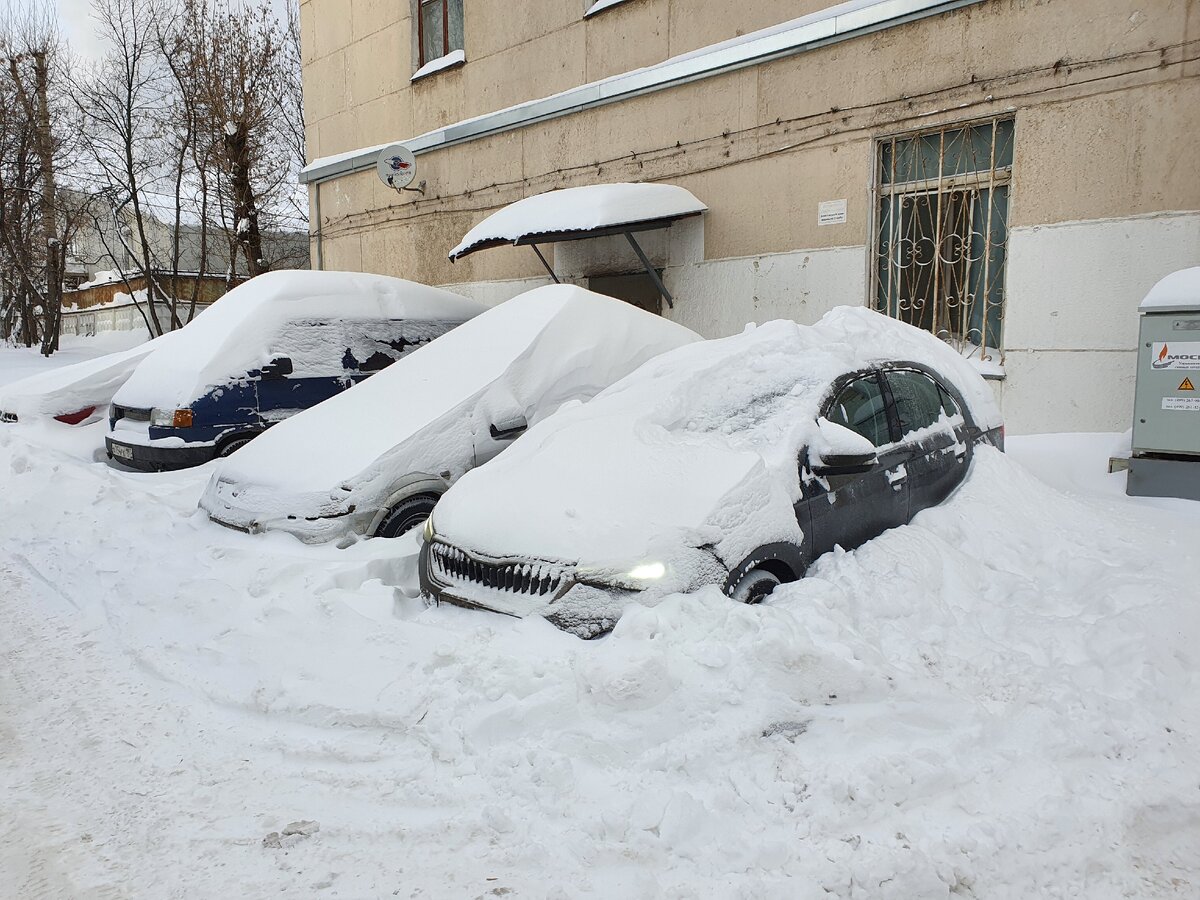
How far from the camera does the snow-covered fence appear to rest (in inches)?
948

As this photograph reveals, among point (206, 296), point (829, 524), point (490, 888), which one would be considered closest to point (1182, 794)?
point (829, 524)

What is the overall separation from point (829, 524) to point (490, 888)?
239 cm

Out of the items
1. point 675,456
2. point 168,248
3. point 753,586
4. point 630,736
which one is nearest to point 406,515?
point 675,456

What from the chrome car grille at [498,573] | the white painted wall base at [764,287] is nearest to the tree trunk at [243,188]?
the white painted wall base at [764,287]

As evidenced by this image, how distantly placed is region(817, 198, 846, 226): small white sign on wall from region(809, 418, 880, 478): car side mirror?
17.1ft

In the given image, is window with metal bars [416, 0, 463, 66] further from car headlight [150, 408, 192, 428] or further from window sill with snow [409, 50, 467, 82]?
car headlight [150, 408, 192, 428]

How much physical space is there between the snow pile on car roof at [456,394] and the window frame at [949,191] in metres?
3.19

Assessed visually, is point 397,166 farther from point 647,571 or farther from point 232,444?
point 647,571

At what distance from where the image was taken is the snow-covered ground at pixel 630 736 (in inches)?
92.9

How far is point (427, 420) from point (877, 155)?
19.1 ft

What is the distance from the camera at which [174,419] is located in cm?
666

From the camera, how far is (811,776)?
2.67m

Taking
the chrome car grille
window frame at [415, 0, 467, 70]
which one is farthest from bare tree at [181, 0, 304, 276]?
the chrome car grille

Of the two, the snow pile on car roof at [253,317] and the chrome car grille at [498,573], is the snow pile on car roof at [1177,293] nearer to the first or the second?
the chrome car grille at [498,573]
